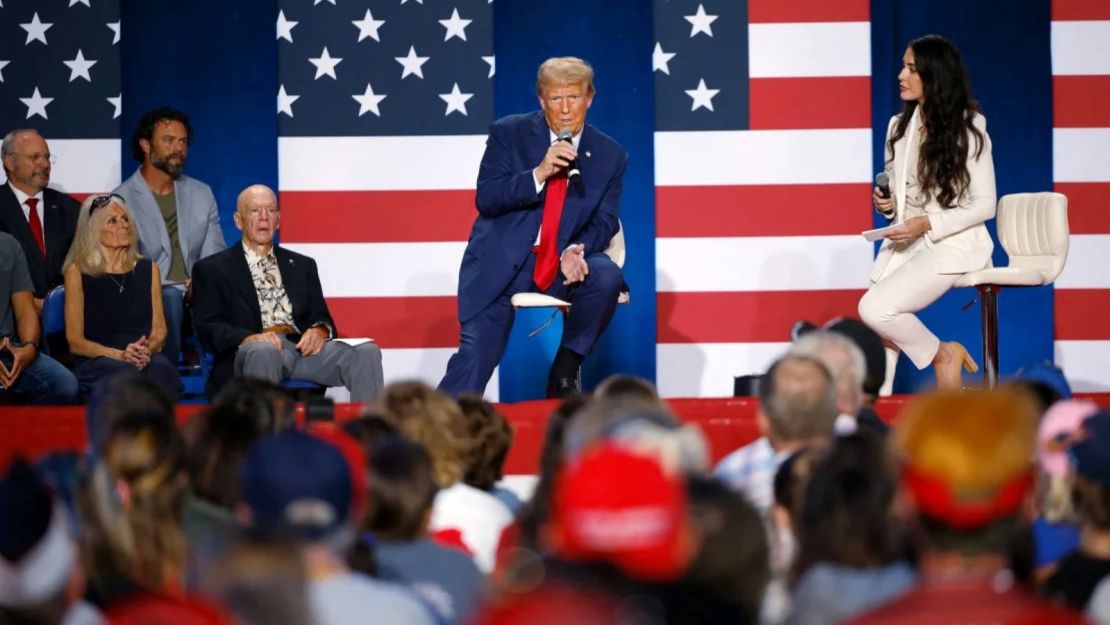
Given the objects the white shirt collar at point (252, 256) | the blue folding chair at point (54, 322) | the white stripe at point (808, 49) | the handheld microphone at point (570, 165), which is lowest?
the blue folding chair at point (54, 322)

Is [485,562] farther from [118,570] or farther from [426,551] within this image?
[118,570]

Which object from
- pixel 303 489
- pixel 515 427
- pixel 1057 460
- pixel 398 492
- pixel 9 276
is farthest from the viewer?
pixel 9 276

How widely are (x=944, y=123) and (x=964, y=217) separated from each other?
335mm

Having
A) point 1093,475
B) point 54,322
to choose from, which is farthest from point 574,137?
point 1093,475

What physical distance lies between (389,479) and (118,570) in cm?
38

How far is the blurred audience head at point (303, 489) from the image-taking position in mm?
1805

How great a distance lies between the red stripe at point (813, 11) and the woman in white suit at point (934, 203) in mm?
1513

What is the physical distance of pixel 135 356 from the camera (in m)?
5.39

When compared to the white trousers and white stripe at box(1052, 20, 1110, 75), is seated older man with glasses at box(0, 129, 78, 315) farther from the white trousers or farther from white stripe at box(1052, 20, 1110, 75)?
white stripe at box(1052, 20, 1110, 75)

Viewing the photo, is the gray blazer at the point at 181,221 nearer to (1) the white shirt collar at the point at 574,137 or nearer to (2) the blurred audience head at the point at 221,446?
(1) the white shirt collar at the point at 574,137

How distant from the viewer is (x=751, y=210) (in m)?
6.97

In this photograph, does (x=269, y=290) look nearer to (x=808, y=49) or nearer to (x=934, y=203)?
(x=934, y=203)

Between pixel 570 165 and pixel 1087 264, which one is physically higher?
pixel 570 165

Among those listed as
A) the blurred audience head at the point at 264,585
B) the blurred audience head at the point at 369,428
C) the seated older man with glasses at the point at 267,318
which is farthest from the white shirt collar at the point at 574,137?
the blurred audience head at the point at 264,585
